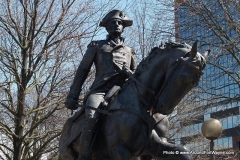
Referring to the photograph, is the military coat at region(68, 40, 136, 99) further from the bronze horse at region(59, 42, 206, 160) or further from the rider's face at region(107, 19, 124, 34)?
the bronze horse at region(59, 42, 206, 160)

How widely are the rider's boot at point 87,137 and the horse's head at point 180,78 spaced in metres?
0.98

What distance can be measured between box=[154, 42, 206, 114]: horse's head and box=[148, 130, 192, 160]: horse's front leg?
0.49 metres

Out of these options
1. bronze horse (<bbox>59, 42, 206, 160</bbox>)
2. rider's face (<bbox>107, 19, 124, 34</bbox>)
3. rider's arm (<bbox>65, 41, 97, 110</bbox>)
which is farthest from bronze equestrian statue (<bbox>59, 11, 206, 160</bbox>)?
rider's face (<bbox>107, 19, 124, 34</bbox>)

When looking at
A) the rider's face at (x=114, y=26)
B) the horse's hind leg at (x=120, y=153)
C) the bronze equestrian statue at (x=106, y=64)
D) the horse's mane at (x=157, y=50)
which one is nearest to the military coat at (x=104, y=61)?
the bronze equestrian statue at (x=106, y=64)

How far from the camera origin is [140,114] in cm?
592

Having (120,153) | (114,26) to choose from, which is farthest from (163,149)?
(114,26)

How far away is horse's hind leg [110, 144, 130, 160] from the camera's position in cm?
584

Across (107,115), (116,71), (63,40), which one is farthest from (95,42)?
(63,40)

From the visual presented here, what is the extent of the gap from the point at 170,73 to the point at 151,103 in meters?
0.54

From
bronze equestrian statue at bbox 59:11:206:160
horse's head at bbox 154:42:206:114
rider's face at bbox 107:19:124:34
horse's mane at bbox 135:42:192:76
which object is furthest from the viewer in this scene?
rider's face at bbox 107:19:124:34

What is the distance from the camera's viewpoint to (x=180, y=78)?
5508 millimetres

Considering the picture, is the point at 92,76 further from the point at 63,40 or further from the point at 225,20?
the point at 225,20

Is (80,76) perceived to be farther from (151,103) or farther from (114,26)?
(151,103)

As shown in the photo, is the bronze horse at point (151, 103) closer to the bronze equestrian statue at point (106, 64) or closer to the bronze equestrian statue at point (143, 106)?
the bronze equestrian statue at point (143, 106)
